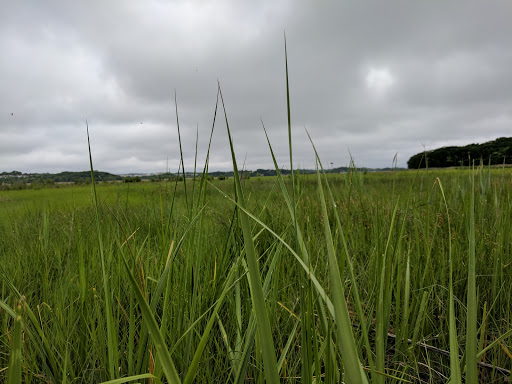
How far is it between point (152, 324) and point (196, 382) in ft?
1.77

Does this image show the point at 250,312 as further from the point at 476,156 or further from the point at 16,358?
the point at 476,156

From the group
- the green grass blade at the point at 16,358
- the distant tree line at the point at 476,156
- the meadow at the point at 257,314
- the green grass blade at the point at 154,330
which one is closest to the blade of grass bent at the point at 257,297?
the meadow at the point at 257,314

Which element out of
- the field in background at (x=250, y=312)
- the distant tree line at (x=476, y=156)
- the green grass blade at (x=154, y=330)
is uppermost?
the distant tree line at (x=476, y=156)

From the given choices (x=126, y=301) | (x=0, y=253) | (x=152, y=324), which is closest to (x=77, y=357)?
(x=126, y=301)

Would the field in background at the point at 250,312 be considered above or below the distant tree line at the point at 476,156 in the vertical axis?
below

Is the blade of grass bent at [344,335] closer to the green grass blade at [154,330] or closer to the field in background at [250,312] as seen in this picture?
the field in background at [250,312]

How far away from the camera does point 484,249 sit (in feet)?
4.31

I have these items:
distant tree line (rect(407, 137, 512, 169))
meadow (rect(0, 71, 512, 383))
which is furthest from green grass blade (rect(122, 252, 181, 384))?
distant tree line (rect(407, 137, 512, 169))

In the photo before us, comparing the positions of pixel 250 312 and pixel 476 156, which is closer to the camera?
pixel 250 312

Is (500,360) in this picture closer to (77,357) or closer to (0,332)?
(77,357)

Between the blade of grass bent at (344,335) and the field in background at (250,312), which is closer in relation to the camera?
the blade of grass bent at (344,335)

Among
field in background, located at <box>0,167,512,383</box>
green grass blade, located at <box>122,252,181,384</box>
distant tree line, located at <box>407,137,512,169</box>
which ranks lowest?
field in background, located at <box>0,167,512,383</box>

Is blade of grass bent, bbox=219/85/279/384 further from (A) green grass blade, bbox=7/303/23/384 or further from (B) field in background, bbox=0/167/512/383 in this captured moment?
(A) green grass blade, bbox=7/303/23/384

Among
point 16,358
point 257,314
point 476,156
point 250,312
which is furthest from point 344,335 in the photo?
point 476,156
